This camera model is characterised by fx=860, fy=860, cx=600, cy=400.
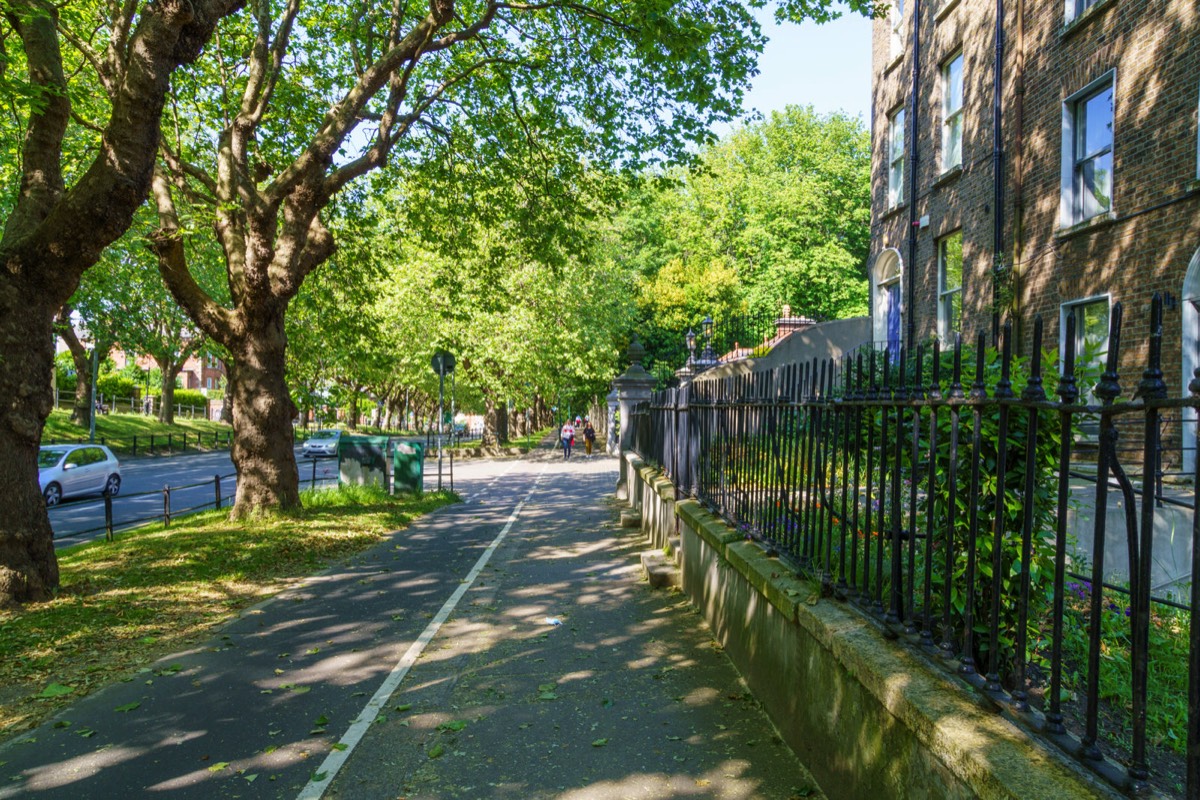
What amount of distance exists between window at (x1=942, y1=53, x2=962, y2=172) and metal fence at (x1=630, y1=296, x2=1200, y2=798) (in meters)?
12.0

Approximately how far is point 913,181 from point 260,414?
13.4 m

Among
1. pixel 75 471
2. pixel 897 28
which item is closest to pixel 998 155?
pixel 897 28

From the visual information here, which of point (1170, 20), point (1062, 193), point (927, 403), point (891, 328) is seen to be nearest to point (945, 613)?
point (927, 403)

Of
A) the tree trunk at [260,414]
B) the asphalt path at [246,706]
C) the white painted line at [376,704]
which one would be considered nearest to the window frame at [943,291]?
the white painted line at [376,704]

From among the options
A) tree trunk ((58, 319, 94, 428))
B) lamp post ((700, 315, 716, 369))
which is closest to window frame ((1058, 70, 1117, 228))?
lamp post ((700, 315, 716, 369))

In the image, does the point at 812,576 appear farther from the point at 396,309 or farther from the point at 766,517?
the point at 396,309

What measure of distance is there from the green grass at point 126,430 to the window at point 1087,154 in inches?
1374

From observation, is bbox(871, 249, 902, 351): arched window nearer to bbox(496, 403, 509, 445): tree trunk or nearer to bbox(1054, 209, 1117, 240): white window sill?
bbox(1054, 209, 1117, 240): white window sill

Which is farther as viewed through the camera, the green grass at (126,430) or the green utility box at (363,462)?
the green grass at (126,430)

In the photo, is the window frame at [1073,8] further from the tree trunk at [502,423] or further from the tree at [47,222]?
the tree trunk at [502,423]

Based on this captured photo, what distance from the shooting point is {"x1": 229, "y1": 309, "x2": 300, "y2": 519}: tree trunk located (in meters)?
13.6

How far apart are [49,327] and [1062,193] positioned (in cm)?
1336

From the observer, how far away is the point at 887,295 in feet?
64.3

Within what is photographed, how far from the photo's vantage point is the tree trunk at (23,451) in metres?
7.85
